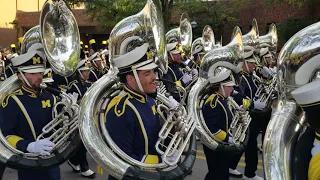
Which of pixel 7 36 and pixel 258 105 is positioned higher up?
pixel 258 105

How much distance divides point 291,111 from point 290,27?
17.4 metres

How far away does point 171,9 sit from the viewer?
2100 centimetres

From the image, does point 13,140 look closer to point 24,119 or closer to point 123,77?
point 24,119

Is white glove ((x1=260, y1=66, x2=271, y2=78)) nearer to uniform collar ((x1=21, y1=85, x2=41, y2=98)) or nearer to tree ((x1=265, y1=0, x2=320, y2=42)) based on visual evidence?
uniform collar ((x1=21, y1=85, x2=41, y2=98))

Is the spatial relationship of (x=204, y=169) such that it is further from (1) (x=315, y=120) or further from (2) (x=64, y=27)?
(1) (x=315, y=120)

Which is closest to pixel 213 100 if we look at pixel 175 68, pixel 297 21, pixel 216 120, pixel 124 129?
pixel 216 120

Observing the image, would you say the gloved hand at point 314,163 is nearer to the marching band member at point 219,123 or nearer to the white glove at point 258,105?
the marching band member at point 219,123

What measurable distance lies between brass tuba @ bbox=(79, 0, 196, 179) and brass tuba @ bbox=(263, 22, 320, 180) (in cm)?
91

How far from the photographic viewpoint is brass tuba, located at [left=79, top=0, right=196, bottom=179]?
8.50 feet

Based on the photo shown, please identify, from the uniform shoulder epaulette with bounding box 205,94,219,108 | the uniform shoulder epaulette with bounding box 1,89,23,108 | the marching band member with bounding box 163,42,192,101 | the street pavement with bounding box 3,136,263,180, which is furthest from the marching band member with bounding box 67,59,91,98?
the uniform shoulder epaulette with bounding box 1,89,23,108

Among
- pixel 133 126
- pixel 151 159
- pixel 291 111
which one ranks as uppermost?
pixel 291 111

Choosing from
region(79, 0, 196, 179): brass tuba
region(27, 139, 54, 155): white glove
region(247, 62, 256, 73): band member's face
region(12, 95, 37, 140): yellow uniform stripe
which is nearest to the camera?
region(79, 0, 196, 179): brass tuba

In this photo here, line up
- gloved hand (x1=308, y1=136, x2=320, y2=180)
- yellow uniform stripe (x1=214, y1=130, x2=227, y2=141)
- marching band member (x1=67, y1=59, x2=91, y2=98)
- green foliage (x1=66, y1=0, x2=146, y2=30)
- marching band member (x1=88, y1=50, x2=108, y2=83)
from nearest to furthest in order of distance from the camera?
gloved hand (x1=308, y1=136, x2=320, y2=180), yellow uniform stripe (x1=214, y1=130, x2=227, y2=141), marching band member (x1=67, y1=59, x2=91, y2=98), marching band member (x1=88, y1=50, x2=108, y2=83), green foliage (x1=66, y1=0, x2=146, y2=30)

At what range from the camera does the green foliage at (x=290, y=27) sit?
59.1 ft
